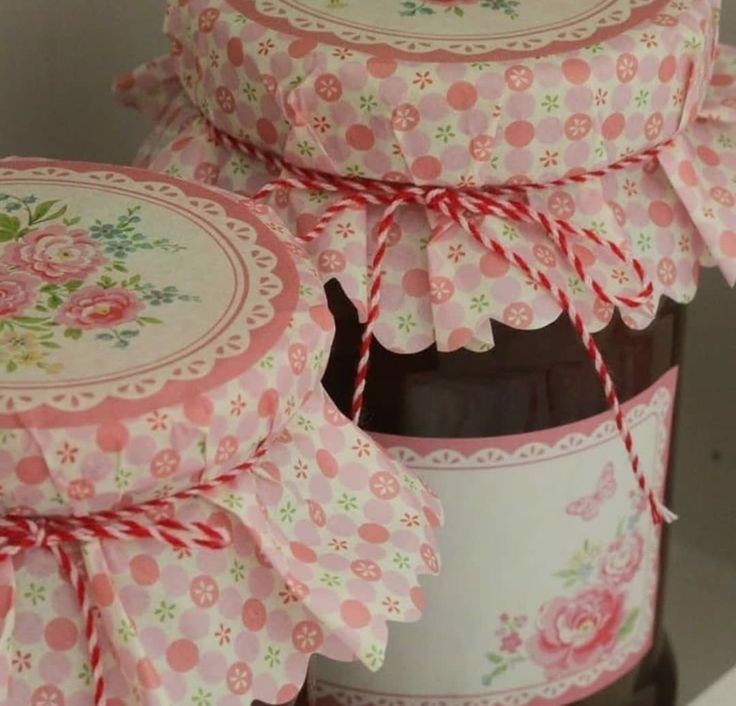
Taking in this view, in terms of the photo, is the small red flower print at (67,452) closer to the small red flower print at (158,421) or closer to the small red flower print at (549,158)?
the small red flower print at (158,421)

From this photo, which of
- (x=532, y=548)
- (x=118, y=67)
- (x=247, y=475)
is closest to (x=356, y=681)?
(x=532, y=548)

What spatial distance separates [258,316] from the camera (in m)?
0.49

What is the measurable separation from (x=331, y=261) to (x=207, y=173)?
80 mm

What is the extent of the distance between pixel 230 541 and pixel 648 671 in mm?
330

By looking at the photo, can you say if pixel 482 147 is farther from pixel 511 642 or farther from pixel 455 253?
pixel 511 642

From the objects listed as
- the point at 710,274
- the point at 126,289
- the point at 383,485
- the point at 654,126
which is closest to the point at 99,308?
the point at 126,289

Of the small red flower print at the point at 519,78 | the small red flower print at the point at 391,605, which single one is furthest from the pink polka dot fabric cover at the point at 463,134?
the small red flower print at the point at 391,605

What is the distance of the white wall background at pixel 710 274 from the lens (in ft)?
2.56

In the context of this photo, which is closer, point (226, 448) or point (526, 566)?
point (226, 448)

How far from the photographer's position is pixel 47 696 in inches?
18.6

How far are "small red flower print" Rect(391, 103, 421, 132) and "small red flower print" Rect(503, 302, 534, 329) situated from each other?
77 millimetres

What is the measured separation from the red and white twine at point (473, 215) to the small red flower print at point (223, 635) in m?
0.12

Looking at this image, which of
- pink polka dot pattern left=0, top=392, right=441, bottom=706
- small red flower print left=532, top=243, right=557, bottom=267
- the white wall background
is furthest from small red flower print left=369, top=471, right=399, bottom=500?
the white wall background

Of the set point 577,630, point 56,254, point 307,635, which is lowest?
point 577,630
